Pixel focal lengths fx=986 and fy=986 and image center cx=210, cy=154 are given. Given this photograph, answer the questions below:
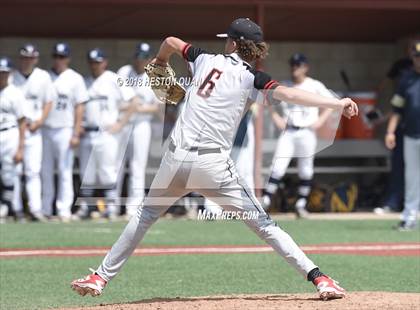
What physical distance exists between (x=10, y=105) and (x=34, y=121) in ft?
2.12

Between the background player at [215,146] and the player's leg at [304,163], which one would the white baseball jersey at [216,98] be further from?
the player's leg at [304,163]

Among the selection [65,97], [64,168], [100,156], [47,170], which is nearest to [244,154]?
[100,156]

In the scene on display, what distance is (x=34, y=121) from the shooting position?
13523mm

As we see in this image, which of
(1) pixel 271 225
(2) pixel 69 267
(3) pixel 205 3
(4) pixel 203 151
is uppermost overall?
(3) pixel 205 3

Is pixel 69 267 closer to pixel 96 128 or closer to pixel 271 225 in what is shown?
pixel 271 225

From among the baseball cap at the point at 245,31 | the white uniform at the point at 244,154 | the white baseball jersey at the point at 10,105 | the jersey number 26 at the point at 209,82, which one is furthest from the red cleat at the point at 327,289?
the white baseball jersey at the point at 10,105

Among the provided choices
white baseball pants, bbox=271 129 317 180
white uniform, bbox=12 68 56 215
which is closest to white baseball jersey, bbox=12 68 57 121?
white uniform, bbox=12 68 56 215

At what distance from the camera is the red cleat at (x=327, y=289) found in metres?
6.48

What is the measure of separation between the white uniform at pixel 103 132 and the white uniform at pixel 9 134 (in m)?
1.12

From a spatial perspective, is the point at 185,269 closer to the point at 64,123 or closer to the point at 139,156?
the point at 139,156

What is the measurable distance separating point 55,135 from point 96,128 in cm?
62

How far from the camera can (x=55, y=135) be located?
13.8 m

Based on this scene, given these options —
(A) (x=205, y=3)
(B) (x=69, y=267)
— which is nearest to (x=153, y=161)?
(A) (x=205, y=3)

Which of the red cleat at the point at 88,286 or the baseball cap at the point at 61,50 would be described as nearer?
the red cleat at the point at 88,286
